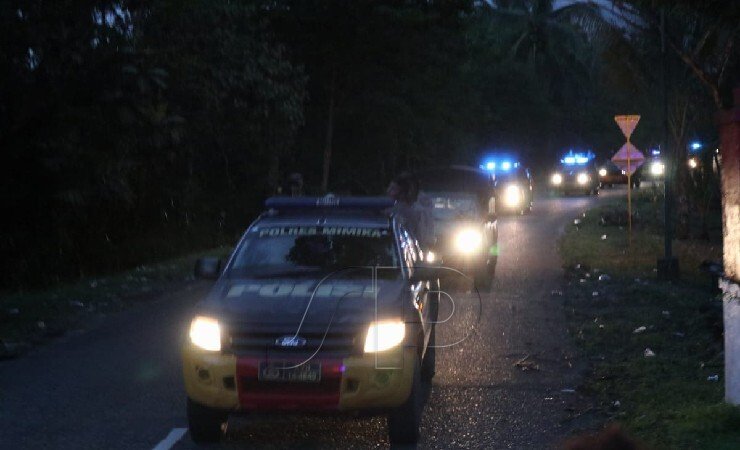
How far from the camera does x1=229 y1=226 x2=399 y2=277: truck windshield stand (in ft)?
29.3

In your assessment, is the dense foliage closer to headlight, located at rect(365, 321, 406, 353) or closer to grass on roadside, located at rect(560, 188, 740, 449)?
grass on roadside, located at rect(560, 188, 740, 449)

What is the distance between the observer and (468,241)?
1969 cm

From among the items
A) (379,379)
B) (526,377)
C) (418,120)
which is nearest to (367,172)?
(418,120)

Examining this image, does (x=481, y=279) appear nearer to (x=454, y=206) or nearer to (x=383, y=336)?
(x=454, y=206)

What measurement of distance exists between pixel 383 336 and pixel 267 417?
1757mm

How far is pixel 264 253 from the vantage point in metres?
9.12

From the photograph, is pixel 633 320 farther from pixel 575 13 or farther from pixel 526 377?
pixel 575 13

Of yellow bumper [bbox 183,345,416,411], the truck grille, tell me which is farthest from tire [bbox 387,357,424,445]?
the truck grille

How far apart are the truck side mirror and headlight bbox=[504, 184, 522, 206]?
1383 inches

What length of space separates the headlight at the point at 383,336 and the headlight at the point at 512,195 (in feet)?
118

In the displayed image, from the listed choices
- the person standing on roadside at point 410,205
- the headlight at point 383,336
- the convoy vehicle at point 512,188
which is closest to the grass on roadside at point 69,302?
the person standing on roadside at point 410,205

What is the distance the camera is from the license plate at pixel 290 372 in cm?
759

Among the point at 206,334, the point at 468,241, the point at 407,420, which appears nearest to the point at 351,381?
the point at 407,420

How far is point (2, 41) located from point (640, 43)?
1520cm
